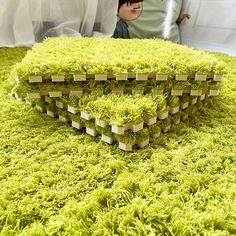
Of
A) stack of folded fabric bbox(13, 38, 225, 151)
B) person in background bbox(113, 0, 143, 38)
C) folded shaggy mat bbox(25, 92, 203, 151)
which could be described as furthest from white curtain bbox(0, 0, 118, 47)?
folded shaggy mat bbox(25, 92, 203, 151)

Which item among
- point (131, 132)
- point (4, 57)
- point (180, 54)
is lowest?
point (4, 57)

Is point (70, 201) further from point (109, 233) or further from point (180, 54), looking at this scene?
point (180, 54)

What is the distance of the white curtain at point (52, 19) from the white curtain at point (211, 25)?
556 mm

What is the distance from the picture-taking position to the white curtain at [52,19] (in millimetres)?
1496

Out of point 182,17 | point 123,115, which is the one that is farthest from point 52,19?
point 123,115

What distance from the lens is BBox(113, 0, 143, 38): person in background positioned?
1728mm

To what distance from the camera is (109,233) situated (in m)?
0.46

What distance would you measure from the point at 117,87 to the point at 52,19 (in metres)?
1.02

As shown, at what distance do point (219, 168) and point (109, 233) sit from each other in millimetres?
299

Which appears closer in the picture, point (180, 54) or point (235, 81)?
point (180, 54)

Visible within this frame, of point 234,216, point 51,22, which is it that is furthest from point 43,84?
point 51,22

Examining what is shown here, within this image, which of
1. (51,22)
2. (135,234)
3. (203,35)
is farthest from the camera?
(203,35)

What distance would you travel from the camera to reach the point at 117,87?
79cm

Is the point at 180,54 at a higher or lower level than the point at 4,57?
higher
